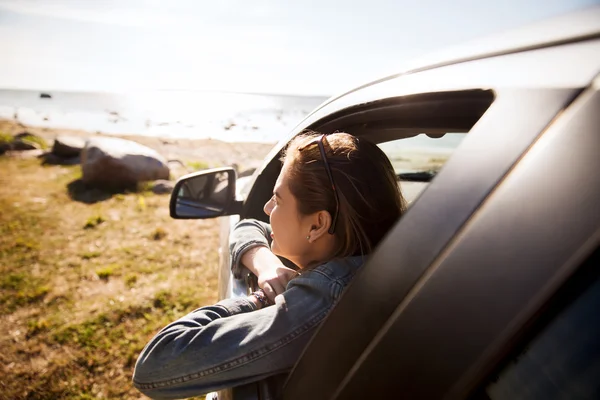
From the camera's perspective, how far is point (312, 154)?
1183 millimetres

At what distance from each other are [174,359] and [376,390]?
58 cm

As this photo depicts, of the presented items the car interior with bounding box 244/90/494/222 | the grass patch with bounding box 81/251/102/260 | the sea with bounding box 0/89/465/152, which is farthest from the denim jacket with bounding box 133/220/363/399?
the sea with bounding box 0/89/465/152

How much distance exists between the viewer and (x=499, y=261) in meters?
0.57

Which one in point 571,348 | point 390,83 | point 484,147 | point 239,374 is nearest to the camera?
point 571,348

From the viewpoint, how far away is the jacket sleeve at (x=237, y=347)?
0.94m

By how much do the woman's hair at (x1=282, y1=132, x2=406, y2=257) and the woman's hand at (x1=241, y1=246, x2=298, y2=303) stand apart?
243 mm

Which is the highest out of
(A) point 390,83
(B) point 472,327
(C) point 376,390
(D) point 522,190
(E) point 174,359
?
(A) point 390,83

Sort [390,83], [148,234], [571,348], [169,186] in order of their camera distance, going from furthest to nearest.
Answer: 1. [169,186]
2. [148,234]
3. [390,83]
4. [571,348]

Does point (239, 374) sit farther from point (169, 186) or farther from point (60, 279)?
point (169, 186)

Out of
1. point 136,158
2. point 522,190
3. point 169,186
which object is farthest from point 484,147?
point 136,158

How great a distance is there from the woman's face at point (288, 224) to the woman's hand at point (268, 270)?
97 mm

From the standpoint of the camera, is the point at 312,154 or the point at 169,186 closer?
the point at 312,154

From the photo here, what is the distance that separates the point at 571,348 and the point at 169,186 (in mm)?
8619

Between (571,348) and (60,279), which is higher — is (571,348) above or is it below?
above
